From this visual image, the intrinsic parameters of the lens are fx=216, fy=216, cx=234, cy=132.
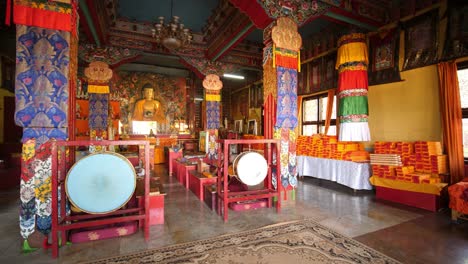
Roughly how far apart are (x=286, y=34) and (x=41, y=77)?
371 cm

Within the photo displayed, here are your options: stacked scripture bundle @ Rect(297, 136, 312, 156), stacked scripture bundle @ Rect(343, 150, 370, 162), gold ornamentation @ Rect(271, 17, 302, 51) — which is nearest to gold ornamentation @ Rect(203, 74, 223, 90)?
stacked scripture bundle @ Rect(297, 136, 312, 156)

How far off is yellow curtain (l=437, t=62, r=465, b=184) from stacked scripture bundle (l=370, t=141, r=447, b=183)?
13 centimetres

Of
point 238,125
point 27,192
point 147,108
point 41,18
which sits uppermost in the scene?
point 147,108

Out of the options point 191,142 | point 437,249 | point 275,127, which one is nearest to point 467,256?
point 437,249

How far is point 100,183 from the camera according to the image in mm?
2377

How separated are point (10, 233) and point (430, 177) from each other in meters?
6.42

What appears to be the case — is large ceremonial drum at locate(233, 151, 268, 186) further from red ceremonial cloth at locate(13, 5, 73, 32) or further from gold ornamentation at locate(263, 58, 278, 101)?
red ceremonial cloth at locate(13, 5, 73, 32)

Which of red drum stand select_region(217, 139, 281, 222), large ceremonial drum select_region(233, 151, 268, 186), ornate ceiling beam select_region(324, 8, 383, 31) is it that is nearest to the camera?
red drum stand select_region(217, 139, 281, 222)

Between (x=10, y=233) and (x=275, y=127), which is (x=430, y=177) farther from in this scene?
(x=10, y=233)

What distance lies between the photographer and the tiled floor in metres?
2.27

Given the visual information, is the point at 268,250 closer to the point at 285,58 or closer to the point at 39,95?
the point at 39,95

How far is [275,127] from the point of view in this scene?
3.97 meters

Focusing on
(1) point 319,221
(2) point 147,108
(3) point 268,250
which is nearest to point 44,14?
(3) point 268,250

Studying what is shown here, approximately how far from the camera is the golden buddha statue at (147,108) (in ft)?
37.2
